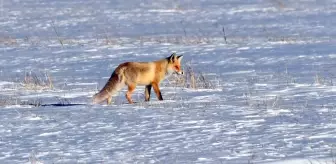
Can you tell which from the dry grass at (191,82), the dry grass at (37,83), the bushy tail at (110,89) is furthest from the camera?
the dry grass at (37,83)

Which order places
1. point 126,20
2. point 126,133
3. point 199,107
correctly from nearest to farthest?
point 126,133
point 199,107
point 126,20

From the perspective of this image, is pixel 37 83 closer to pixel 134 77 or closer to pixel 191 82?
pixel 191 82

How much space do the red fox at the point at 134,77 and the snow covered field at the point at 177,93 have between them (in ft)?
0.73

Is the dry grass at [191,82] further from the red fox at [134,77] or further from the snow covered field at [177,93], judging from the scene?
the red fox at [134,77]

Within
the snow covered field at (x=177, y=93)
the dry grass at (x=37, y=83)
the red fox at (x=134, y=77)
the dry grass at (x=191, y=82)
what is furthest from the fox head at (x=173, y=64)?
the dry grass at (x=37, y=83)

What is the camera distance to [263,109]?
8750mm

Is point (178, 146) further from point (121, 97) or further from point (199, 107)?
point (121, 97)

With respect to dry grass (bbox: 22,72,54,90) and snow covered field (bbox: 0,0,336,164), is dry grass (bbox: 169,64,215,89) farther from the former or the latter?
dry grass (bbox: 22,72,54,90)

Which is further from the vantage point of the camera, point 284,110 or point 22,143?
point 284,110

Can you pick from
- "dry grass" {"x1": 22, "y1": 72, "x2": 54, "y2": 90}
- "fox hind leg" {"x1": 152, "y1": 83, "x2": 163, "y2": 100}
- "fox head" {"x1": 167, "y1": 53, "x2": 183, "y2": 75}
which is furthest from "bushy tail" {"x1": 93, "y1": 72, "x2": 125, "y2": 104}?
"dry grass" {"x1": 22, "y1": 72, "x2": 54, "y2": 90}

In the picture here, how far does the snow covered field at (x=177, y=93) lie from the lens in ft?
21.8

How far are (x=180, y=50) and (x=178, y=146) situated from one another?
1173cm

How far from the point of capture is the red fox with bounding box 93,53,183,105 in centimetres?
988

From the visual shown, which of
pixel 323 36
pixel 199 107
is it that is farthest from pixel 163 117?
pixel 323 36
